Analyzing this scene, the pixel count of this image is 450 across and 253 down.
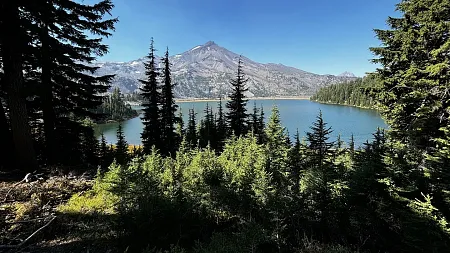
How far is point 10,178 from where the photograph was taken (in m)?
6.79

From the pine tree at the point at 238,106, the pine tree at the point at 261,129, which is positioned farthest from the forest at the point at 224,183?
the pine tree at the point at 238,106

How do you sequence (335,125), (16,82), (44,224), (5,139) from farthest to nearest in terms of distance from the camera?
(335,125) < (5,139) < (16,82) < (44,224)

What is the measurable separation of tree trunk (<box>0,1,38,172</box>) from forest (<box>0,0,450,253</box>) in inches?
1.3

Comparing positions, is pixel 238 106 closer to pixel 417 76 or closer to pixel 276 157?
pixel 276 157

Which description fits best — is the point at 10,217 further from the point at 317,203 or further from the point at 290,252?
the point at 317,203

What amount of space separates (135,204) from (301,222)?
361 cm

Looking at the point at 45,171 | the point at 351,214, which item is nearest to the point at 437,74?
the point at 351,214

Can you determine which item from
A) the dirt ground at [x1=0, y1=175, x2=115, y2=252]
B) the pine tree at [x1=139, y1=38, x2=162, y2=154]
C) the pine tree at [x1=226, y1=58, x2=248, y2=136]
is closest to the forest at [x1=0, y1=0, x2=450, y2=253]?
the dirt ground at [x1=0, y1=175, x2=115, y2=252]

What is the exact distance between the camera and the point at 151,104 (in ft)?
74.4

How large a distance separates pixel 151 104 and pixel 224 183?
60.3 feet

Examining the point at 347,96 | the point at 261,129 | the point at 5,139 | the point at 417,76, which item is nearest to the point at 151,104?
the point at 261,129

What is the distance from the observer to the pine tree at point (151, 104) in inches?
872

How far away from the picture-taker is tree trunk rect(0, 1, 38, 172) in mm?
6535

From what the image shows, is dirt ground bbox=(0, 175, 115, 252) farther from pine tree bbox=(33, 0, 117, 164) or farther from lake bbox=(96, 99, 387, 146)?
lake bbox=(96, 99, 387, 146)
